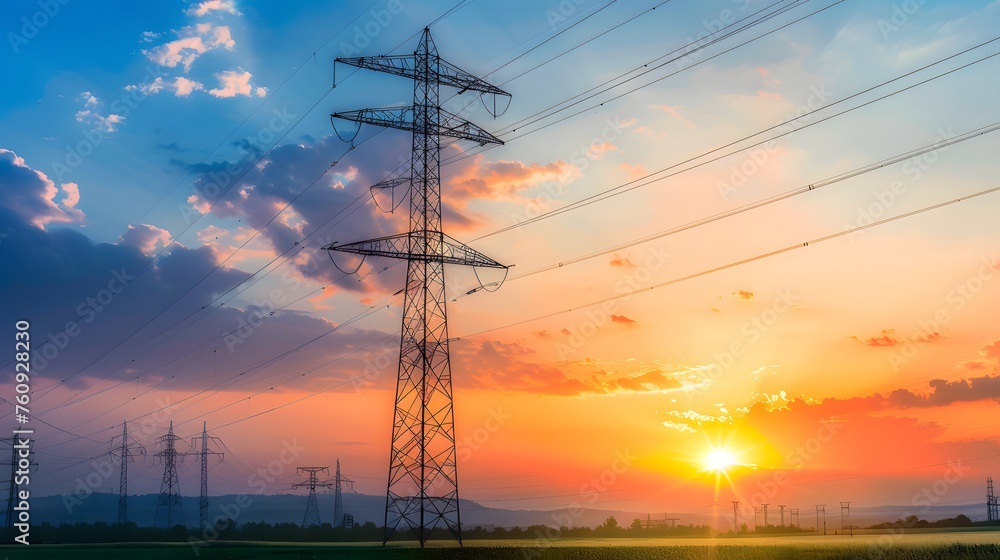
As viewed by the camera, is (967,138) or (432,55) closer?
(967,138)

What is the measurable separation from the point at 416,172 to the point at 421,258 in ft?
21.7

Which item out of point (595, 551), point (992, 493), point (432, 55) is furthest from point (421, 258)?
point (992, 493)

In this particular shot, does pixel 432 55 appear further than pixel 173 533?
No

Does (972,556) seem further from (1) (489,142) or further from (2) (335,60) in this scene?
(2) (335,60)

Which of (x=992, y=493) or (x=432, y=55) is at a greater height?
(x=432, y=55)

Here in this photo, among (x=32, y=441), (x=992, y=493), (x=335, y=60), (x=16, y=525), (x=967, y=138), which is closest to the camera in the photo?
(x=967, y=138)

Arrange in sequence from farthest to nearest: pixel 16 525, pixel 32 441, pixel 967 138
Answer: pixel 16 525 → pixel 32 441 → pixel 967 138

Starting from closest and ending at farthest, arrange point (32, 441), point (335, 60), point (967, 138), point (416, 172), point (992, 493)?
point (967, 138) → point (335, 60) → point (416, 172) → point (32, 441) → point (992, 493)

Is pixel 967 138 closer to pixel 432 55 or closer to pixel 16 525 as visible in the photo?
pixel 432 55

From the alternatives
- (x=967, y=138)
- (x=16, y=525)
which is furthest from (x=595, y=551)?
(x=16, y=525)

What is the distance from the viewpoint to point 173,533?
14200 cm

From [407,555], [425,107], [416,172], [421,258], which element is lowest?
[407,555]

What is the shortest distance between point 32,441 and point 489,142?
11420 centimetres

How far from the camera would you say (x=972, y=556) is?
6072 cm
